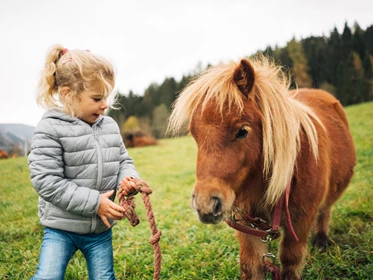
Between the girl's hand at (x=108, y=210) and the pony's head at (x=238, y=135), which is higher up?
the pony's head at (x=238, y=135)

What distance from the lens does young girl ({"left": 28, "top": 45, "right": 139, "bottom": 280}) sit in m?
1.72

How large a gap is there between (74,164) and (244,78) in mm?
1301

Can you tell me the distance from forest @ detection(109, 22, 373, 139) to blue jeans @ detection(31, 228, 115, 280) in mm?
20943

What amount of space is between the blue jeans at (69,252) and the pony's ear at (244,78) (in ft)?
4.80

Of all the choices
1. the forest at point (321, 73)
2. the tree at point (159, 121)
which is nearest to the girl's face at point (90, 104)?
the forest at point (321, 73)

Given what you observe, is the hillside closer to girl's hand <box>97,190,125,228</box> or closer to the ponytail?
the ponytail

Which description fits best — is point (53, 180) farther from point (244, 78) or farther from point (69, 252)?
point (244, 78)

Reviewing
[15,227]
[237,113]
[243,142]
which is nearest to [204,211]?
[243,142]

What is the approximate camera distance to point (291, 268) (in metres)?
2.29

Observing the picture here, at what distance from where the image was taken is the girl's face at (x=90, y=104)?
6.11 feet

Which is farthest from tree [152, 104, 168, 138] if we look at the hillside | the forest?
the hillside

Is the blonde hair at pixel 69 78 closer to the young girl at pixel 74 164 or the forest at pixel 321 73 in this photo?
the young girl at pixel 74 164

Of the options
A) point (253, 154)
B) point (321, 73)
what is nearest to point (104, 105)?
point (253, 154)

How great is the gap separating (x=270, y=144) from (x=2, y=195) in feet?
13.5
